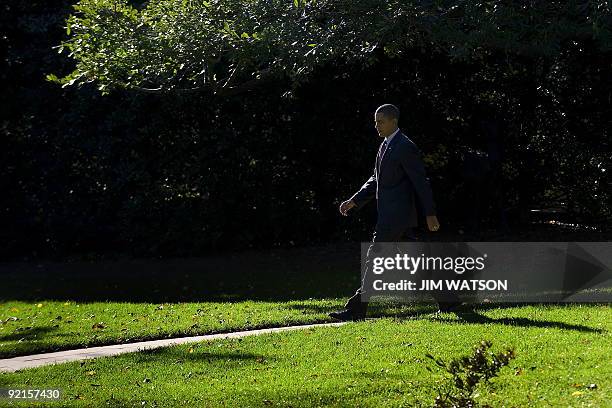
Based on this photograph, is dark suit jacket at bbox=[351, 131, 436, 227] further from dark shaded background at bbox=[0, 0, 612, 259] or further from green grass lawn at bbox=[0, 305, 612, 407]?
dark shaded background at bbox=[0, 0, 612, 259]

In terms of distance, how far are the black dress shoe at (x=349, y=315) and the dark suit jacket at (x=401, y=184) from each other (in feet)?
3.52

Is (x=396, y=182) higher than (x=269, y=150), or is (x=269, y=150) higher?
(x=269, y=150)

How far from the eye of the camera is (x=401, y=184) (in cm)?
912

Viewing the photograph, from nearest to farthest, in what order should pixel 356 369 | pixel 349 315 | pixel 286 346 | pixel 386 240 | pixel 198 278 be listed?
pixel 356 369 < pixel 286 346 < pixel 386 240 < pixel 349 315 < pixel 198 278

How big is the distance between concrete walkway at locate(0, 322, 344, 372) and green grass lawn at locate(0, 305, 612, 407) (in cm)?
35

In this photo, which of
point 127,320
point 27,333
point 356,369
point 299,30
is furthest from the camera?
point 299,30

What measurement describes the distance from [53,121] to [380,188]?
979 centimetres

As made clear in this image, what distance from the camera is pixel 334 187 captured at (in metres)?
17.3

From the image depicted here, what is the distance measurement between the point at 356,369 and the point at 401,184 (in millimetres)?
2372

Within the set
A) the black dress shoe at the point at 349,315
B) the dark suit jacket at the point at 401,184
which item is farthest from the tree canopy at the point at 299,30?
the black dress shoe at the point at 349,315

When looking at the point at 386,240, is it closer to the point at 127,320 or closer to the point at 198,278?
the point at 127,320

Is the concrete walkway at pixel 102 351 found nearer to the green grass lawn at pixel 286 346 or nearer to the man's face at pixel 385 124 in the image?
the green grass lawn at pixel 286 346

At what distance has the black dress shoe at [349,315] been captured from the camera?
965 cm

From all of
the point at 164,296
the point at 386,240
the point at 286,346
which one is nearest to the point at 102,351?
the point at 286,346
